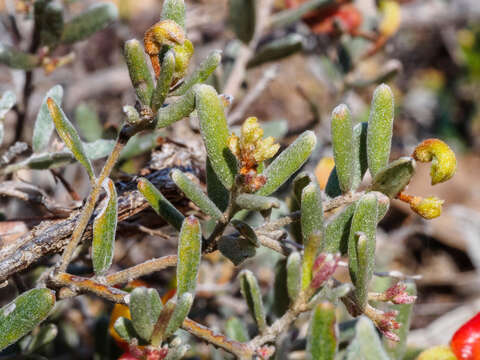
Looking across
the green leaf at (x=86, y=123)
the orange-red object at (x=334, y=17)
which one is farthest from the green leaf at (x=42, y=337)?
the orange-red object at (x=334, y=17)

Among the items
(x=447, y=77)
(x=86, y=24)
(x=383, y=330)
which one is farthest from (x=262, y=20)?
(x=447, y=77)

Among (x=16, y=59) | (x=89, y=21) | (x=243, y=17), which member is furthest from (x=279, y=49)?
(x=16, y=59)

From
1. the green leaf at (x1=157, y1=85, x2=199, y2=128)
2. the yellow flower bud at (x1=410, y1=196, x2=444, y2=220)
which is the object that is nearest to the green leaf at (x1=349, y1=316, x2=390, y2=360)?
the yellow flower bud at (x1=410, y1=196, x2=444, y2=220)

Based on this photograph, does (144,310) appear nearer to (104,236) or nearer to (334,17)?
(104,236)

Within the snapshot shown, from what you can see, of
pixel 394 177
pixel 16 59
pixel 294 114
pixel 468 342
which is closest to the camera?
pixel 394 177

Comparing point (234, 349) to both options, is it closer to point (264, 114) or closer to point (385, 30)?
point (385, 30)

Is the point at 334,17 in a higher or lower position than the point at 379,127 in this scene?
lower

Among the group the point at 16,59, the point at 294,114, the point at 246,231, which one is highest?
the point at 16,59
